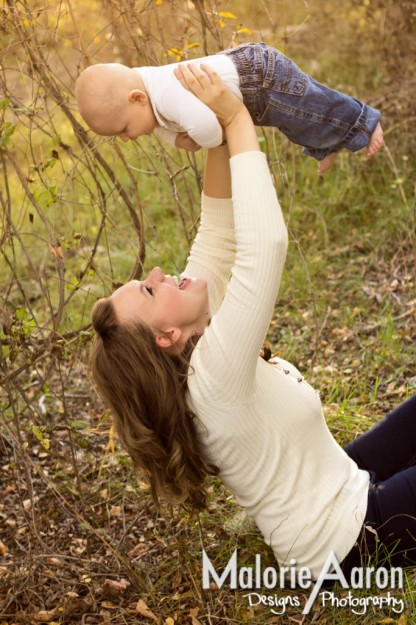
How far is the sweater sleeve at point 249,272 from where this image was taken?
227cm

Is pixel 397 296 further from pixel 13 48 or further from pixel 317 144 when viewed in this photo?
pixel 13 48

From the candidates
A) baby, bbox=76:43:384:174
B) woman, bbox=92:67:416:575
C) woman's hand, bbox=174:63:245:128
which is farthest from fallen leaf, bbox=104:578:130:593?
woman's hand, bbox=174:63:245:128

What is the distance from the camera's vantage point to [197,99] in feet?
7.73

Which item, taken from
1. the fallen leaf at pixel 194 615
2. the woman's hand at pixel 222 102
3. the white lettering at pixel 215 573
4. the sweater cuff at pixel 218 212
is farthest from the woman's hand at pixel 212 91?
the fallen leaf at pixel 194 615

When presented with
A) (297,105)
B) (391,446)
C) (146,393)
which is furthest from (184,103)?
(391,446)

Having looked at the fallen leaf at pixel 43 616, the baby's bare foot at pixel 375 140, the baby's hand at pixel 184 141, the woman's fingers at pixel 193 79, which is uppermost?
the woman's fingers at pixel 193 79

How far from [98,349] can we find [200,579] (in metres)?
0.95

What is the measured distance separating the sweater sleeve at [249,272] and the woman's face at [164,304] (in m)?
0.19

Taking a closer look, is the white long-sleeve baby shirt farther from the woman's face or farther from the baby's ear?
the woman's face

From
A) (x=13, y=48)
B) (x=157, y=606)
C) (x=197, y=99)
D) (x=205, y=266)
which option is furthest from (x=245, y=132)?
(x=157, y=606)

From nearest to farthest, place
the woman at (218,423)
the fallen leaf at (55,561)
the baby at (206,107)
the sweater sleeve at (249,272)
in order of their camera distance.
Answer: the sweater sleeve at (249,272) < the baby at (206,107) < the woman at (218,423) < the fallen leaf at (55,561)

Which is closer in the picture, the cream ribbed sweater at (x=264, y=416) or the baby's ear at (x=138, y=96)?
the cream ribbed sweater at (x=264, y=416)

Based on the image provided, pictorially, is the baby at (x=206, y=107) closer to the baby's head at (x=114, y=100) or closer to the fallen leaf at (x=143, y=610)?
the baby's head at (x=114, y=100)

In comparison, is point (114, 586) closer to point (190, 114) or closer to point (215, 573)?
point (215, 573)
